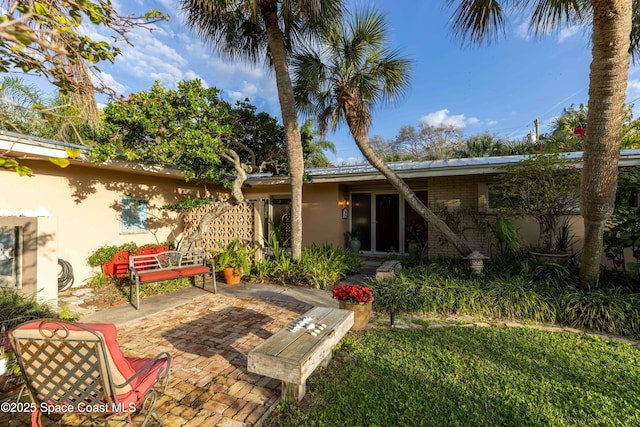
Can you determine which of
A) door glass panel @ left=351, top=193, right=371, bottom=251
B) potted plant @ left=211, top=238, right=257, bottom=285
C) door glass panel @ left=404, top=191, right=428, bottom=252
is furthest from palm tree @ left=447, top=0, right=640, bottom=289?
potted plant @ left=211, top=238, right=257, bottom=285

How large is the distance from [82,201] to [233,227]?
3585mm

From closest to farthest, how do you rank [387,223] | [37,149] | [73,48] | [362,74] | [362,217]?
[73,48]
[37,149]
[362,74]
[387,223]
[362,217]

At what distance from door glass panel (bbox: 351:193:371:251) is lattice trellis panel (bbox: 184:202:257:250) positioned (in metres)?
4.76

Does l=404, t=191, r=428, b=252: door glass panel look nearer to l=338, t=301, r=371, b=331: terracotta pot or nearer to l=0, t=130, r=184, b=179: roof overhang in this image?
l=338, t=301, r=371, b=331: terracotta pot

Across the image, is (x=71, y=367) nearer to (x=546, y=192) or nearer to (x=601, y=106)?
(x=601, y=106)

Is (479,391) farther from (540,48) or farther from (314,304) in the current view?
(540,48)

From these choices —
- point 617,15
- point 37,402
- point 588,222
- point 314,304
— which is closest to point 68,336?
point 37,402

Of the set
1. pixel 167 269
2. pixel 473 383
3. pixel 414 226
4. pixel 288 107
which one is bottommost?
pixel 473 383

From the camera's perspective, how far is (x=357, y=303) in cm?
436

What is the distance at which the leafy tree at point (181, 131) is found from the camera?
6008 mm

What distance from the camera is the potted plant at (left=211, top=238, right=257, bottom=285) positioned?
723cm

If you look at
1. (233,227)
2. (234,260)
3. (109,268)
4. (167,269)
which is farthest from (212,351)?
(109,268)

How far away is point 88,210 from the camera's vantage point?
6992 millimetres

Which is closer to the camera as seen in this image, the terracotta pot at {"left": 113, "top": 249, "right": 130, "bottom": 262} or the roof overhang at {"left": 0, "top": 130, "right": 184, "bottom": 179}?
the roof overhang at {"left": 0, "top": 130, "right": 184, "bottom": 179}
